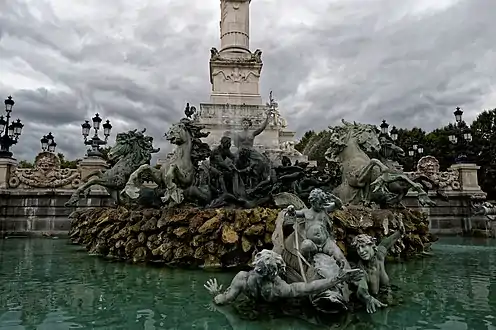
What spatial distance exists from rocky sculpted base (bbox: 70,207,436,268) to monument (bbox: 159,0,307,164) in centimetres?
1295

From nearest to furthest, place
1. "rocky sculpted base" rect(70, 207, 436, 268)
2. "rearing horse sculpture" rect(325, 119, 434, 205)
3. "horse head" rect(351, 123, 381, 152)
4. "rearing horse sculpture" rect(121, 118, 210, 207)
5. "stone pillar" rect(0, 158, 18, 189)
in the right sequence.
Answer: "rocky sculpted base" rect(70, 207, 436, 268) < "rearing horse sculpture" rect(121, 118, 210, 207) < "rearing horse sculpture" rect(325, 119, 434, 205) < "horse head" rect(351, 123, 381, 152) < "stone pillar" rect(0, 158, 18, 189)

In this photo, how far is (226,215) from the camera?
7.46 metres

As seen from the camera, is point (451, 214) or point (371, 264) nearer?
point (371, 264)

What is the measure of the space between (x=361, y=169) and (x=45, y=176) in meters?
14.3

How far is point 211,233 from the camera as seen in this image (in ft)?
24.3

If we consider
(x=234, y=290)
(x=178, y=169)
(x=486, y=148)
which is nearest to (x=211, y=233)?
(x=178, y=169)

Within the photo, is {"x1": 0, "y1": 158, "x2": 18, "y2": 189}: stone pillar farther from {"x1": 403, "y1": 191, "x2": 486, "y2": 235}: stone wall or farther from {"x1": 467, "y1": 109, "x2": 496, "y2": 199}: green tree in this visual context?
{"x1": 467, "y1": 109, "x2": 496, "y2": 199}: green tree

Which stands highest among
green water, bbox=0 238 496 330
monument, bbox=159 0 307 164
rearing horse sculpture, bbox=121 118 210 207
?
monument, bbox=159 0 307 164

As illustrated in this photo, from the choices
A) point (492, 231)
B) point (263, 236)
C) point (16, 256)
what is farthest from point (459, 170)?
point (16, 256)

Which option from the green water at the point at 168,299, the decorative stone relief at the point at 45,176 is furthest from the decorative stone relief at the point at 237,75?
the green water at the point at 168,299

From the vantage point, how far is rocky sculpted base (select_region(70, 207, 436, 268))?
721 cm

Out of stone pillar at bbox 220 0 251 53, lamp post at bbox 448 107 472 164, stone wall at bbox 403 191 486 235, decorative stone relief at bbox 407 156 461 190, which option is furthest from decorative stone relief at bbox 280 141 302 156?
lamp post at bbox 448 107 472 164

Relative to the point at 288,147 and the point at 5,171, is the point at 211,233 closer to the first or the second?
the point at 5,171

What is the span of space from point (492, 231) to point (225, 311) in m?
15.3
